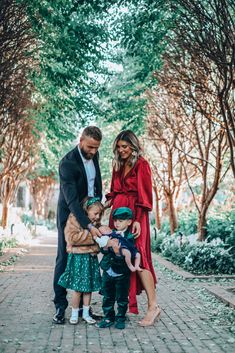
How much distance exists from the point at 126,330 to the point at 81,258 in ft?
2.96

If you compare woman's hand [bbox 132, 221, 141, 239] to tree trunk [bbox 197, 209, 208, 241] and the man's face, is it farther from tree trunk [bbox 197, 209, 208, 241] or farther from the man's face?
tree trunk [bbox 197, 209, 208, 241]

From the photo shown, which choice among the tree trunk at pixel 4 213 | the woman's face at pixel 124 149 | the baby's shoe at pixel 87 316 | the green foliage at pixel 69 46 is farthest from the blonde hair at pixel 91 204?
the tree trunk at pixel 4 213

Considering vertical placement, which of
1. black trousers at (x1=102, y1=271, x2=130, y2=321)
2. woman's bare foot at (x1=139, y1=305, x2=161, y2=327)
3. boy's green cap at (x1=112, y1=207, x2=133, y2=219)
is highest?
boy's green cap at (x1=112, y1=207, x2=133, y2=219)

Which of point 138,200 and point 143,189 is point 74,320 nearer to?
point 138,200

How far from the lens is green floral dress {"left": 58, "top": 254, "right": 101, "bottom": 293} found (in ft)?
18.6

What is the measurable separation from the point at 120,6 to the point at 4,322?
5453 mm

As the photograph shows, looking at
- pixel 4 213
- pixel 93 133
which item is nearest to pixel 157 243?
pixel 4 213

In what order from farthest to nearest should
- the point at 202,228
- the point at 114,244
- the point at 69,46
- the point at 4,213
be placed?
the point at 4,213, the point at 202,228, the point at 69,46, the point at 114,244

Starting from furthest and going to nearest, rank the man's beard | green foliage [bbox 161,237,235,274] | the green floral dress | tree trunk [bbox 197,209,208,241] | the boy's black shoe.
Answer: tree trunk [bbox 197,209,208,241]
green foliage [bbox 161,237,235,274]
the man's beard
the green floral dress
the boy's black shoe

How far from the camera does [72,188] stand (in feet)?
18.6

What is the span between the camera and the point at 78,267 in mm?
5711

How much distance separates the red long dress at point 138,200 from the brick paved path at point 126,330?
458 millimetres

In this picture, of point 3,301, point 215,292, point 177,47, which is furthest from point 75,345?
point 177,47

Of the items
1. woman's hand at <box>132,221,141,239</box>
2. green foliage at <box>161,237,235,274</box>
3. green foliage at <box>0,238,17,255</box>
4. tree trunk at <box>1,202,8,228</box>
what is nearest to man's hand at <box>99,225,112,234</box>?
woman's hand at <box>132,221,141,239</box>
